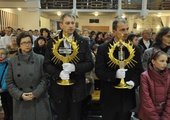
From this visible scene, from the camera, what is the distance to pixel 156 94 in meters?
2.10

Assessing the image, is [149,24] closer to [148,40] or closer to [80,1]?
[80,1]

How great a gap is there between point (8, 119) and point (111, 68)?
205 centimetres

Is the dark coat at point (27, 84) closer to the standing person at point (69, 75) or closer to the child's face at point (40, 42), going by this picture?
the standing person at point (69, 75)

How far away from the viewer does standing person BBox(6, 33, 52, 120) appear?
7.39ft

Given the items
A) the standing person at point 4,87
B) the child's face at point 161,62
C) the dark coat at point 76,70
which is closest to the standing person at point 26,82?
the dark coat at point 76,70

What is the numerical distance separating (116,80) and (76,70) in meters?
0.46

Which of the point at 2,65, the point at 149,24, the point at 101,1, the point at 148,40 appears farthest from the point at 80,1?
the point at 2,65

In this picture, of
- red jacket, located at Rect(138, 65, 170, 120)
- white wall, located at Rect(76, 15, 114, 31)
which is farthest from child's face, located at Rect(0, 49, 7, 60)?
white wall, located at Rect(76, 15, 114, 31)

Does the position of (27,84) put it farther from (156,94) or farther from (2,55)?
(156,94)

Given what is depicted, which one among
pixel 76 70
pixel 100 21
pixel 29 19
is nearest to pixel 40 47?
A: pixel 76 70

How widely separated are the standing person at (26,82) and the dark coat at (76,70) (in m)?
0.18

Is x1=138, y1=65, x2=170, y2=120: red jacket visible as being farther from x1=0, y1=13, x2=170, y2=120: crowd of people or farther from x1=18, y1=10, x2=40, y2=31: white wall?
x1=18, y1=10, x2=40, y2=31: white wall

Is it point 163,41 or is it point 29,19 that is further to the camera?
point 29,19

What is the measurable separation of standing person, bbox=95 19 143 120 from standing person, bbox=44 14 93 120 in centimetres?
17
